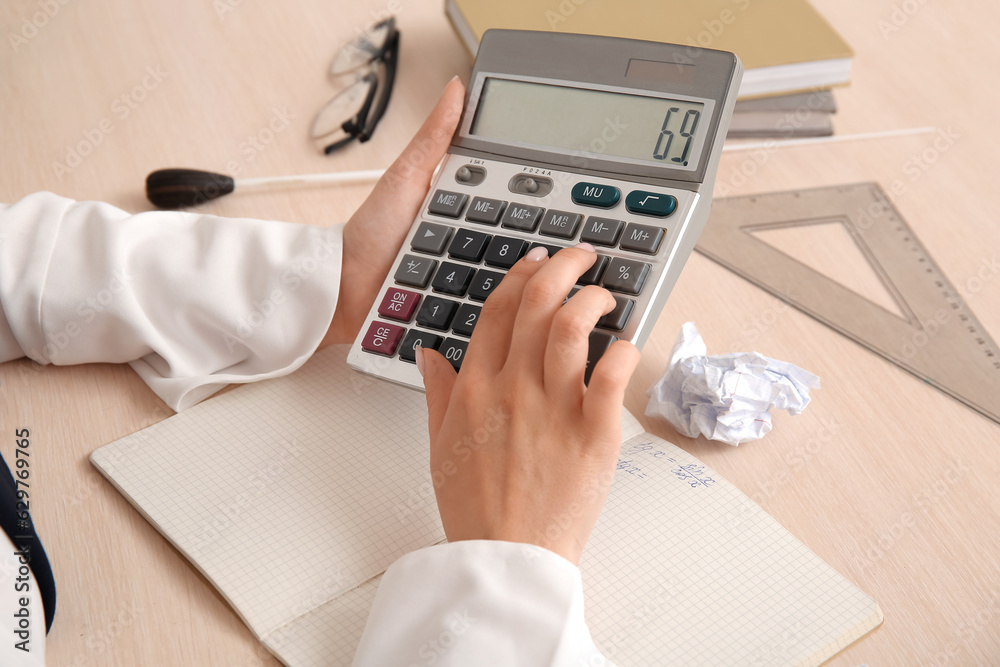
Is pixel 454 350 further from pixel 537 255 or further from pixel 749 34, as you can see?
pixel 749 34

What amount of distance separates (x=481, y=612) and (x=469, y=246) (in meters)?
0.24

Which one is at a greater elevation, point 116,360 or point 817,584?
point 817,584

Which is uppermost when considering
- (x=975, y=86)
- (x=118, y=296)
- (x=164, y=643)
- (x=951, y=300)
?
(x=975, y=86)

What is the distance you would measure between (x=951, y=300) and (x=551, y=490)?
0.39 metres

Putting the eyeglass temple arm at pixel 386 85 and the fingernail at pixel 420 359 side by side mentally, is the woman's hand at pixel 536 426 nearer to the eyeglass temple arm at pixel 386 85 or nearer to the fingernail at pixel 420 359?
the fingernail at pixel 420 359

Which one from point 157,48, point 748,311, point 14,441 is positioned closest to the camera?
point 14,441

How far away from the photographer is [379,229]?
0.55m

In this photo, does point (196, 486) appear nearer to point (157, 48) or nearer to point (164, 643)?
point (164, 643)

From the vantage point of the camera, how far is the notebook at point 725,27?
27.9 inches

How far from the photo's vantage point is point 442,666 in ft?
1.16

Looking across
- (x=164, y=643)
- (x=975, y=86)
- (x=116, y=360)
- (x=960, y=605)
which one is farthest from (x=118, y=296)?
(x=975, y=86)
